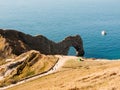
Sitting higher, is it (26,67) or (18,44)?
(18,44)

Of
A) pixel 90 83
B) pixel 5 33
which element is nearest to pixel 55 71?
pixel 90 83

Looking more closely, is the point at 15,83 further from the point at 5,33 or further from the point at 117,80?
the point at 5,33

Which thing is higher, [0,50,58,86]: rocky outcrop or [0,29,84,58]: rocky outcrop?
[0,29,84,58]: rocky outcrop

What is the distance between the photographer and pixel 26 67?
422ft

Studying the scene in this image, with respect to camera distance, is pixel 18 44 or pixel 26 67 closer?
pixel 26 67

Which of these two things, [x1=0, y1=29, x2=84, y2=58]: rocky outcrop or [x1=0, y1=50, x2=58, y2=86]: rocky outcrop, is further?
[x1=0, y1=29, x2=84, y2=58]: rocky outcrop

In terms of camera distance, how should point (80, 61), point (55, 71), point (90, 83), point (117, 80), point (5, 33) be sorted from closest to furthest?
point (117, 80), point (90, 83), point (55, 71), point (80, 61), point (5, 33)

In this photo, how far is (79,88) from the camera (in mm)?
48062

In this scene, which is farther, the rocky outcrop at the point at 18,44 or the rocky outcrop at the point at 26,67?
the rocky outcrop at the point at 18,44

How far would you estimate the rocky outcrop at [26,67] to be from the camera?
121 m

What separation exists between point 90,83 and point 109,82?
4.32 m

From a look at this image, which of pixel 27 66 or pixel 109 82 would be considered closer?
pixel 109 82

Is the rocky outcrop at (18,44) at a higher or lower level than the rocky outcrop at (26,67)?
higher

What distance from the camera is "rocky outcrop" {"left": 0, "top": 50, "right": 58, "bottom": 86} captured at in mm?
120769
